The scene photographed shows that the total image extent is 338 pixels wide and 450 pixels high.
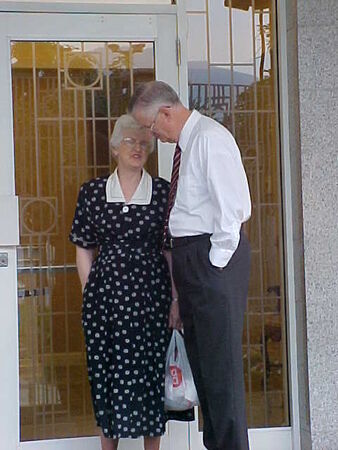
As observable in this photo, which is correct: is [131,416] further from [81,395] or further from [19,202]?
[19,202]

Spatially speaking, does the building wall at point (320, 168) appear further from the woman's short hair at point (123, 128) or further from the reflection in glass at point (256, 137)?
the woman's short hair at point (123, 128)

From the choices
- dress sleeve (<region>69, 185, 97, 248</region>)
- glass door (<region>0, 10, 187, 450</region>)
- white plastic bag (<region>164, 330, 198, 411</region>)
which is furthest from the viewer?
glass door (<region>0, 10, 187, 450</region>)

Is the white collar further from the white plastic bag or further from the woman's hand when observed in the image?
the white plastic bag

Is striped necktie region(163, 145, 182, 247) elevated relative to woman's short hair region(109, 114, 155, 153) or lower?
lower

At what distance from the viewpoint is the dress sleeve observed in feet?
12.5

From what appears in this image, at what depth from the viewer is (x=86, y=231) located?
384cm

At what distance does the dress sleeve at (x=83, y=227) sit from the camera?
3809 mm

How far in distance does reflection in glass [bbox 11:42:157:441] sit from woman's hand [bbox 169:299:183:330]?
0.66 metres

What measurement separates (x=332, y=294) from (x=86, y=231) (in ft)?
3.95

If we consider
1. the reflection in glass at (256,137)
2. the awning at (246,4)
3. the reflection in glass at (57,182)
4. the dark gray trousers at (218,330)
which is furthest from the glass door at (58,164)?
the dark gray trousers at (218,330)

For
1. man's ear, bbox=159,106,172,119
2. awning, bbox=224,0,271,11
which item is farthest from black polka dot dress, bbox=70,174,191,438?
awning, bbox=224,0,271,11

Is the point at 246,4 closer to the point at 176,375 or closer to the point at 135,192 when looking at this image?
the point at 135,192

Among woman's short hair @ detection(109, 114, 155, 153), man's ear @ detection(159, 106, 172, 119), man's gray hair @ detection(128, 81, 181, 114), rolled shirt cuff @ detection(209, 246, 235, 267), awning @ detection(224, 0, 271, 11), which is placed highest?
awning @ detection(224, 0, 271, 11)

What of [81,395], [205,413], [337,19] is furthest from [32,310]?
[337,19]
